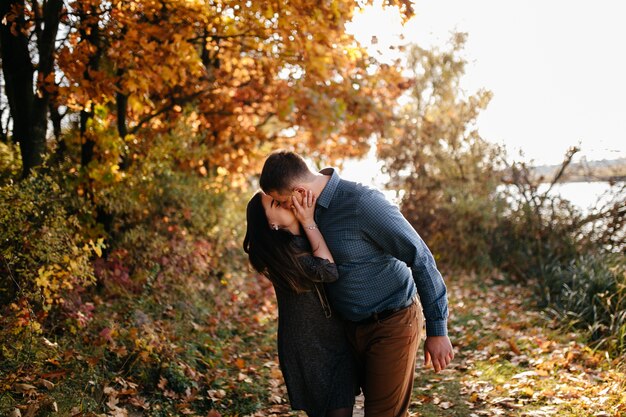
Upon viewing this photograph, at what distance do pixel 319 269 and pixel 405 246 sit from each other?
1.54 feet

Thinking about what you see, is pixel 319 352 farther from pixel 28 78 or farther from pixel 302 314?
pixel 28 78

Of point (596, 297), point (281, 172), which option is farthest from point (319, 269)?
point (596, 297)

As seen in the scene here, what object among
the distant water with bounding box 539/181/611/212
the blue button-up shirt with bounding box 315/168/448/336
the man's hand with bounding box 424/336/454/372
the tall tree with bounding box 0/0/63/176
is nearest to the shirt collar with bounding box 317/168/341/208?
the blue button-up shirt with bounding box 315/168/448/336

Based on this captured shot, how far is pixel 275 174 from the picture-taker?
3385 millimetres

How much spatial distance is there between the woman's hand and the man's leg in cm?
68

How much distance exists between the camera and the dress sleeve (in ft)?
11.1

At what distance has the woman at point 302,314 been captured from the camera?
3482 millimetres

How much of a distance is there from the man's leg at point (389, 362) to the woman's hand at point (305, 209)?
2.24 ft

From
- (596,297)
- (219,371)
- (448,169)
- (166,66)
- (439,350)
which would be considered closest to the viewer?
(439,350)

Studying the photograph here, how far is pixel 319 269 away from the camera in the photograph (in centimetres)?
337

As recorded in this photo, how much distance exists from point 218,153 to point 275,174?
336 inches

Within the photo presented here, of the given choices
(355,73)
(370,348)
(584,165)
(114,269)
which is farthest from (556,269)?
(370,348)

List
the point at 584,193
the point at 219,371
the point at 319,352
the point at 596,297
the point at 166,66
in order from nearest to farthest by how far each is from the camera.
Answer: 1. the point at 319,352
2. the point at 219,371
3. the point at 166,66
4. the point at 596,297
5. the point at 584,193

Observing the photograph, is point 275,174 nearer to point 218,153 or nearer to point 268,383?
point 268,383
